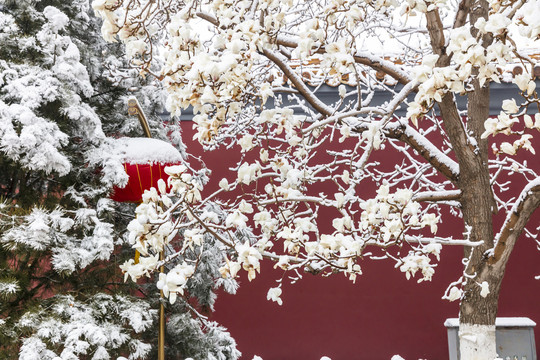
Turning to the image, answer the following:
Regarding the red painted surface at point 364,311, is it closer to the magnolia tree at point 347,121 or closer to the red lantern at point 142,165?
the red lantern at point 142,165

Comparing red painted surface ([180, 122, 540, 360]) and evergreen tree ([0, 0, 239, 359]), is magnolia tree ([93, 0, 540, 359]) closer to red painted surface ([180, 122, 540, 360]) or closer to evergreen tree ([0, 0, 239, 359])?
evergreen tree ([0, 0, 239, 359])

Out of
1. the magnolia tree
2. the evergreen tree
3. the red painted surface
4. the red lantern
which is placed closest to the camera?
the magnolia tree

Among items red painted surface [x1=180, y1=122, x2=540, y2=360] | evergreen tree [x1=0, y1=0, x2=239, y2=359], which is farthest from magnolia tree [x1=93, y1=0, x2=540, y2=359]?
red painted surface [x1=180, y1=122, x2=540, y2=360]

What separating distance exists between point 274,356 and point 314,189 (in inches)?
64.0

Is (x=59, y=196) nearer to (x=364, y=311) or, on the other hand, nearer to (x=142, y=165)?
(x=142, y=165)

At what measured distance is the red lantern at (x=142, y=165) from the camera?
3.42 metres

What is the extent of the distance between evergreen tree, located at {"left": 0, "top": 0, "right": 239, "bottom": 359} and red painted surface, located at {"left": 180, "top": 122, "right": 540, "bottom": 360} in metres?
1.25

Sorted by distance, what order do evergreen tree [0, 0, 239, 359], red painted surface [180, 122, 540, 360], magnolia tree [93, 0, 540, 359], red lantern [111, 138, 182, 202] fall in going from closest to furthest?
1. magnolia tree [93, 0, 540, 359]
2. evergreen tree [0, 0, 239, 359]
3. red lantern [111, 138, 182, 202]
4. red painted surface [180, 122, 540, 360]

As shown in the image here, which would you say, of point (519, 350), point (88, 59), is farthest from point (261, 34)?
point (519, 350)

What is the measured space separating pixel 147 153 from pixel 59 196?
783 millimetres

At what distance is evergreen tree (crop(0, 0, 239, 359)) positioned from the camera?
2967 millimetres

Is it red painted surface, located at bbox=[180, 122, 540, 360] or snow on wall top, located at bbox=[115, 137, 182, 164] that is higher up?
snow on wall top, located at bbox=[115, 137, 182, 164]

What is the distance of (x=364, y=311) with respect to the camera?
200 inches

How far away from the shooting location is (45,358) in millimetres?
2846
